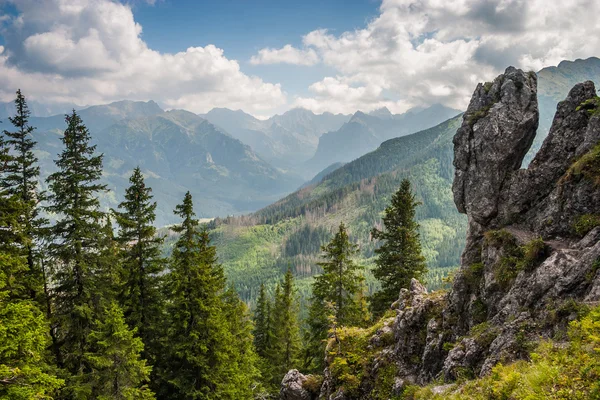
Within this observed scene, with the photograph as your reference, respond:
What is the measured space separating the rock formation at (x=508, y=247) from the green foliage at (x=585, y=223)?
4 cm

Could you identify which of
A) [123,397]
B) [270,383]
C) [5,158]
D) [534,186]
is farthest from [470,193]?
[270,383]

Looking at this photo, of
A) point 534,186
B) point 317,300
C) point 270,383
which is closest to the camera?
point 534,186

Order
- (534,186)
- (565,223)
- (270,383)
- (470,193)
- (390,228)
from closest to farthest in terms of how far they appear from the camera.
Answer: (565,223), (534,186), (470,193), (390,228), (270,383)

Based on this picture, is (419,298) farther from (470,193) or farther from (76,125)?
(76,125)

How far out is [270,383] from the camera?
143ft

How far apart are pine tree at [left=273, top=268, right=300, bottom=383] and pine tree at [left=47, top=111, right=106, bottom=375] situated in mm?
23277

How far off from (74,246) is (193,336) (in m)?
9.86

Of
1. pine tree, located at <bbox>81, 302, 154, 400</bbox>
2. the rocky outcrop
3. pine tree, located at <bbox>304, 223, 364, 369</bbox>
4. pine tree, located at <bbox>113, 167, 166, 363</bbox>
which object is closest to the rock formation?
the rocky outcrop

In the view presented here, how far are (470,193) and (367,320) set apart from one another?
16.9 meters

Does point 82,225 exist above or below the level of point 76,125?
below

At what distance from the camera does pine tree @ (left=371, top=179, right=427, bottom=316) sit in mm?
30047

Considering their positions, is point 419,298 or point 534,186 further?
point 419,298

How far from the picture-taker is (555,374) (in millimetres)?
8922

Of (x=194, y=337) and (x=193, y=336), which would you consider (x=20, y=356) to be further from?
(x=194, y=337)
